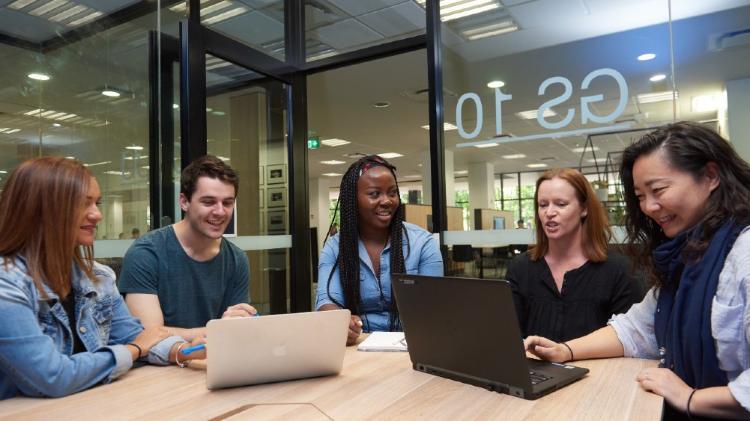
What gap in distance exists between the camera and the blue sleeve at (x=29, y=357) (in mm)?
1142

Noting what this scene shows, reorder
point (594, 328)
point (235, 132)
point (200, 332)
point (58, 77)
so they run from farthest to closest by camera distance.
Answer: point (235, 132) < point (58, 77) < point (594, 328) < point (200, 332)

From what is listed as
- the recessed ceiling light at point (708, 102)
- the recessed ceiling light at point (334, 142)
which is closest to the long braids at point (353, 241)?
the recessed ceiling light at point (708, 102)

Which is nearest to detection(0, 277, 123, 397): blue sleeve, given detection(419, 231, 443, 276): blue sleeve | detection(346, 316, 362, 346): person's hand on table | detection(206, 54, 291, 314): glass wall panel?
detection(346, 316, 362, 346): person's hand on table

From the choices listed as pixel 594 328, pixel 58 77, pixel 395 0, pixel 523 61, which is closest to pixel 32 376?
pixel 594 328

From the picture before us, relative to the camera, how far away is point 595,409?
1030 millimetres

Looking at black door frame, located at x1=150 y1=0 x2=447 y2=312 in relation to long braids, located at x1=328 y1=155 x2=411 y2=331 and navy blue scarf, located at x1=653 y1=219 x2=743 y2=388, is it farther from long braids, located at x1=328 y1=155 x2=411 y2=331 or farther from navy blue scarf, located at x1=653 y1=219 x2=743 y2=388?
navy blue scarf, located at x1=653 y1=219 x2=743 y2=388

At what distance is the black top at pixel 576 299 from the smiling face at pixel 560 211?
5.9 inches

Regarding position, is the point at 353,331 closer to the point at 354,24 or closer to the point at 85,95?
the point at 85,95

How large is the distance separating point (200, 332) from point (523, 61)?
258 cm

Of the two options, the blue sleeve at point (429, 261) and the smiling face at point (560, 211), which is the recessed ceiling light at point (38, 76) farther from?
the smiling face at point (560, 211)

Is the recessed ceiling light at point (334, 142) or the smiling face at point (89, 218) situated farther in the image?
the recessed ceiling light at point (334, 142)

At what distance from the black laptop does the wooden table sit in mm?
30

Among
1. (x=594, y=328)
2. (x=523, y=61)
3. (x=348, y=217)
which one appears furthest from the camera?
(x=523, y=61)

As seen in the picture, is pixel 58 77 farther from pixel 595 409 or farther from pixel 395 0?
pixel 595 409
